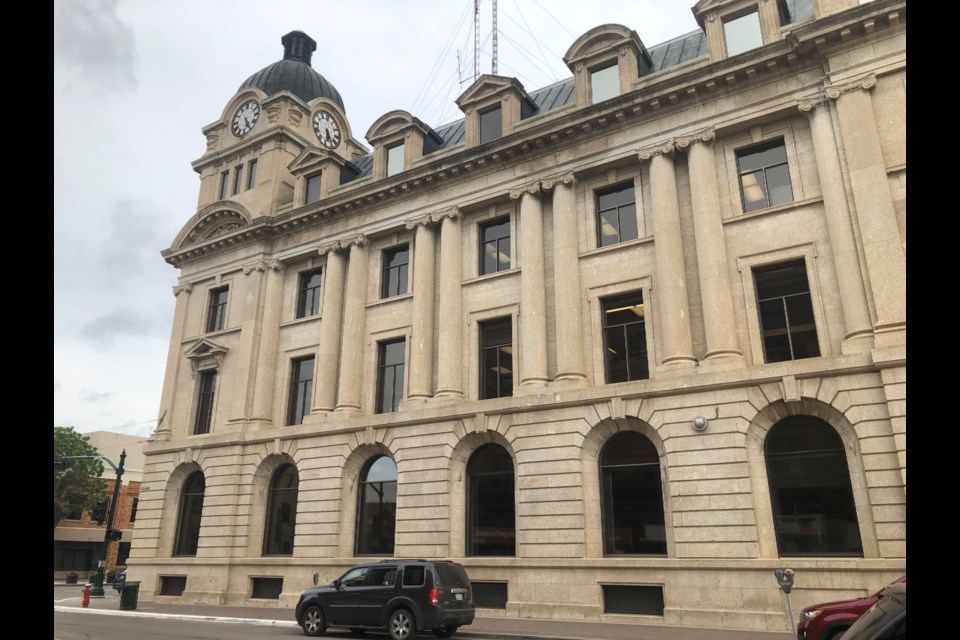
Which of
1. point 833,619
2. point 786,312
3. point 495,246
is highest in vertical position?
point 495,246

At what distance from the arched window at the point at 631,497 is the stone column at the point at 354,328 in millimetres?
10938

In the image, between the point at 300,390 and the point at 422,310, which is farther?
the point at 300,390

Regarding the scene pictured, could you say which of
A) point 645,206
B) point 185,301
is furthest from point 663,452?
point 185,301

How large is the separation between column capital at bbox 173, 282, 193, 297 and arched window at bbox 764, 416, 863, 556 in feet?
93.8

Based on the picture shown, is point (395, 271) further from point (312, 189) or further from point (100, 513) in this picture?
point (100, 513)

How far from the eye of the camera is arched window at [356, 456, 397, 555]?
967 inches

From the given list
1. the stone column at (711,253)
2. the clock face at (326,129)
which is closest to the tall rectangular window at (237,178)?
the clock face at (326,129)

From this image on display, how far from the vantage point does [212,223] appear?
34344 millimetres

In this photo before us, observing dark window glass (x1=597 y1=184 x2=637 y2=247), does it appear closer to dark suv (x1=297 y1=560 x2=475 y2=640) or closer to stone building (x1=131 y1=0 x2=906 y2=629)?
stone building (x1=131 y1=0 x2=906 y2=629)

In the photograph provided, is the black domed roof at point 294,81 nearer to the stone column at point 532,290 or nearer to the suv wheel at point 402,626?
the stone column at point 532,290

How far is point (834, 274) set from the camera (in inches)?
755

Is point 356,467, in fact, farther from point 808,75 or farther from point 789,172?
point 808,75

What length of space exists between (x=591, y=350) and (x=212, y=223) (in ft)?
73.3

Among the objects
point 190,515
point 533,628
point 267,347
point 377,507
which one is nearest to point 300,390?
point 267,347
